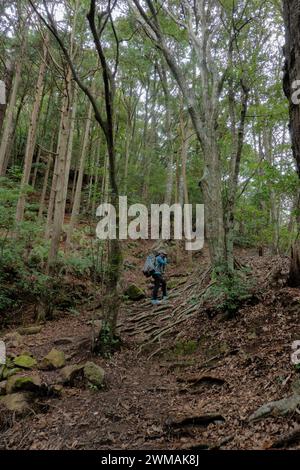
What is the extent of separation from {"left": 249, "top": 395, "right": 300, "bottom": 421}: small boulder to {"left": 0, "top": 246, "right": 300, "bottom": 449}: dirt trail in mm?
85

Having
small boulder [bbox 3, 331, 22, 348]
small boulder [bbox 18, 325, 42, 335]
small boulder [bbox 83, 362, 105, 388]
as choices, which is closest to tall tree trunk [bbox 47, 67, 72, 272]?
small boulder [bbox 18, 325, 42, 335]

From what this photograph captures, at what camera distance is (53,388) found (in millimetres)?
4957

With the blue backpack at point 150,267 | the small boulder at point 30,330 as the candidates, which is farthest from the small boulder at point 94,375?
the blue backpack at point 150,267

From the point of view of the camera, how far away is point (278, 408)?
137 inches

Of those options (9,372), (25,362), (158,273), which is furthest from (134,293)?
(9,372)

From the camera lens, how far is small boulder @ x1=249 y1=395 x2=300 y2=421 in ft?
11.2

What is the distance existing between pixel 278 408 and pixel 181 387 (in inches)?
76.7

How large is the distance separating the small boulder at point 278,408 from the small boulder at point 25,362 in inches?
158

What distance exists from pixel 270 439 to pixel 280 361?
1.71m

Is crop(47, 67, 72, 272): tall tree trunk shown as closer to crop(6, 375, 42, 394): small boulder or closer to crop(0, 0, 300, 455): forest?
crop(0, 0, 300, 455): forest

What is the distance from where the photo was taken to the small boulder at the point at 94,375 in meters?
5.20

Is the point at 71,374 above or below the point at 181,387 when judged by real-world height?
above

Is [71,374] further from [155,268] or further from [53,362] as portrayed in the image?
[155,268]

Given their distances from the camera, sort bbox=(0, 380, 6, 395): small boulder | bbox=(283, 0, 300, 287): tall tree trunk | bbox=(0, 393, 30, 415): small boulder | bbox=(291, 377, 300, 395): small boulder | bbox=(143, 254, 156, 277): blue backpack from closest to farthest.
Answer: bbox=(283, 0, 300, 287): tall tree trunk < bbox=(291, 377, 300, 395): small boulder < bbox=(0, 393, 30, 415): small boulder < bbox=(0, 380, 6, 395): small boulder < bbox=(143, 254, 156, 277): blue backpack
